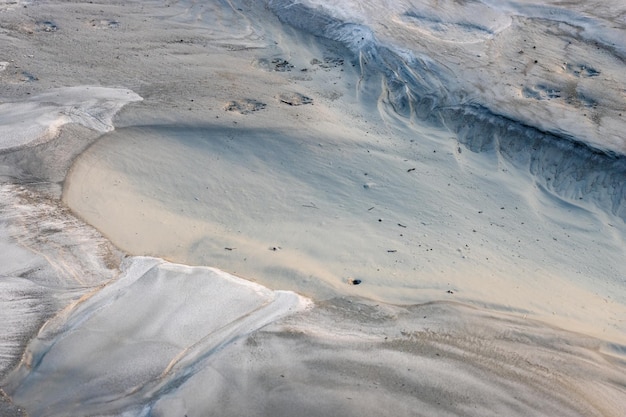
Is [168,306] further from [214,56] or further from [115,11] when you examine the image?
[115,11]

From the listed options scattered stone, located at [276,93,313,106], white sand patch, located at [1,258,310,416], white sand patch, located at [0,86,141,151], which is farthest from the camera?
scattered stone, located at [276,93,313,106]

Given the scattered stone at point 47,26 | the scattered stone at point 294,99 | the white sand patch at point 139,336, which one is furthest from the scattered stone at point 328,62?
the white sand patch at point 139,336

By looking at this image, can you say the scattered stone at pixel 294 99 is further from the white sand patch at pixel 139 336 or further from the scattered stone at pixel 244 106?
the white sand patch at pixel 139 336

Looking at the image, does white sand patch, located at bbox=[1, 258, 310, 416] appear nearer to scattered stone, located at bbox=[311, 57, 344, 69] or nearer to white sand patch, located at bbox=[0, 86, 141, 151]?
white sand patch, located at bbox=[0, 86, 141, 151]

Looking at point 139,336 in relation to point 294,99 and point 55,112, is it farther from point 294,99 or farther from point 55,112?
point 294,99

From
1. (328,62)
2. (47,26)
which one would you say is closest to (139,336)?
(328,62)

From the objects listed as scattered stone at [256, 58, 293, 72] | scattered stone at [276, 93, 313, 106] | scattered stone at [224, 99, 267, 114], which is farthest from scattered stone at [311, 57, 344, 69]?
scattered stone at [224, 99, 267, 114]
